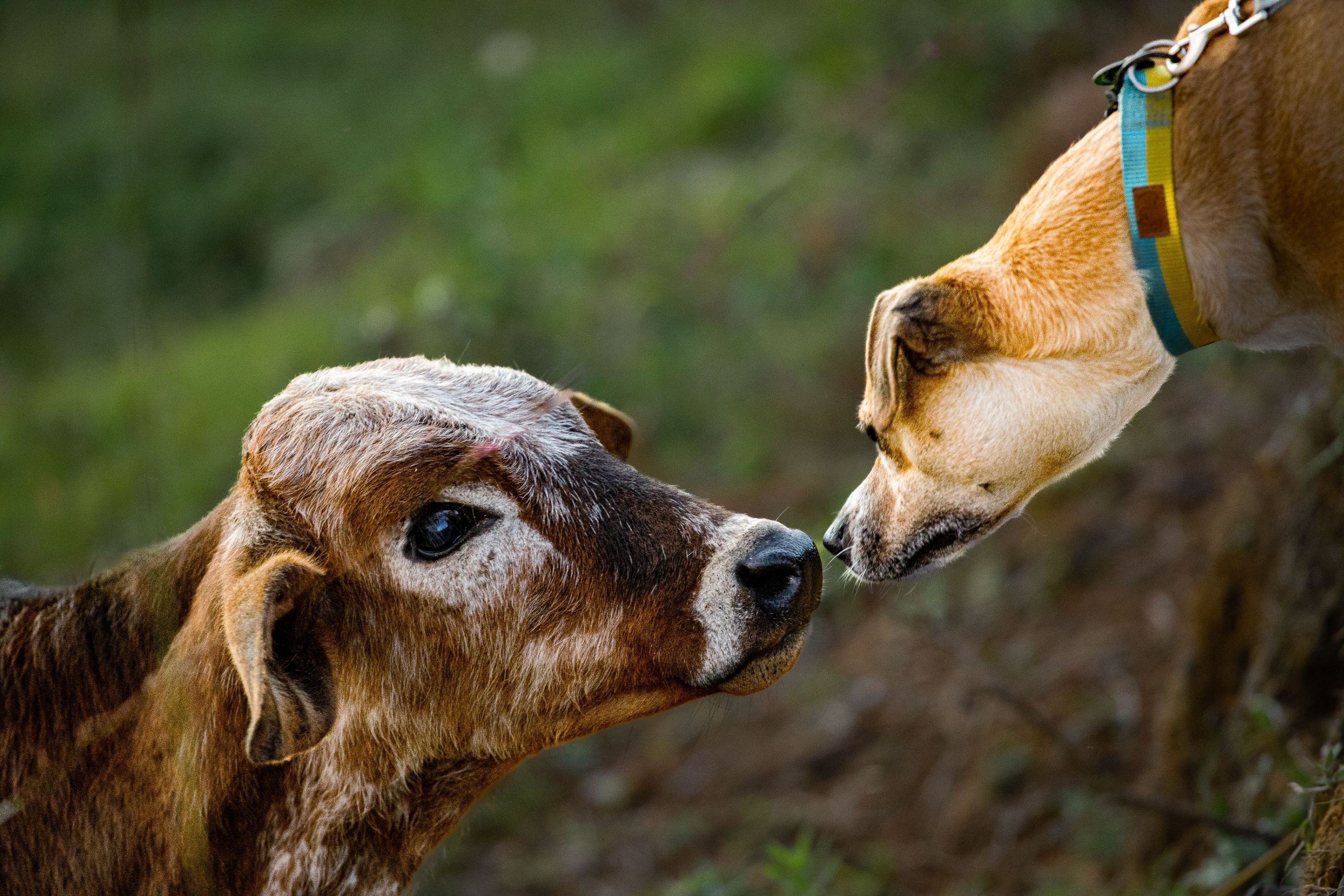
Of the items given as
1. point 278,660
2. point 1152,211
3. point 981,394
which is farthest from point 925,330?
Result: point 278,660

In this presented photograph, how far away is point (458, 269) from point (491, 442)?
534 cm

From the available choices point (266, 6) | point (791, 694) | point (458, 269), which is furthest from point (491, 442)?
point (266, 6)

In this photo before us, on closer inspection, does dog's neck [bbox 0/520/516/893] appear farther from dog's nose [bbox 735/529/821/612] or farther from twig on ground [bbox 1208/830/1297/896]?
twig on ground [bbox 1208/830/1297/896]

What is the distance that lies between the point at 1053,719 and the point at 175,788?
10.5 ft

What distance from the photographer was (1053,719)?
14.1 ft

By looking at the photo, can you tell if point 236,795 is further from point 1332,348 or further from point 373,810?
point 1332,348

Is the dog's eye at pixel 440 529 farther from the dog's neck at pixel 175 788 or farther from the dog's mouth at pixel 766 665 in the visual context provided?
the dog's mouth at pixel 766 665

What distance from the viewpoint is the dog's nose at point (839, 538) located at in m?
3.08

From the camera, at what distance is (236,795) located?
90.9 inches

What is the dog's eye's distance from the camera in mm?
2365

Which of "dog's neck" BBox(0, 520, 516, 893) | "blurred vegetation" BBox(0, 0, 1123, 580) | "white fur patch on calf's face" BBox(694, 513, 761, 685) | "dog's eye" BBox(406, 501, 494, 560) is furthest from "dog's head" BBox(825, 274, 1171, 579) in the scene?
"blurred vegetation" BBox(0, 0, 1123, 580)

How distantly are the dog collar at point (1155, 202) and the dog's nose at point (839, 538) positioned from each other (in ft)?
3.20

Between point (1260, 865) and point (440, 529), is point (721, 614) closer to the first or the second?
point (440, 529)

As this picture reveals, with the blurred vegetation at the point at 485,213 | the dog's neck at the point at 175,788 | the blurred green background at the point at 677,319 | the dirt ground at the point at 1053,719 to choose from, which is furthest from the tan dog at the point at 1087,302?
the blurred vegetation at the point at 485,213
